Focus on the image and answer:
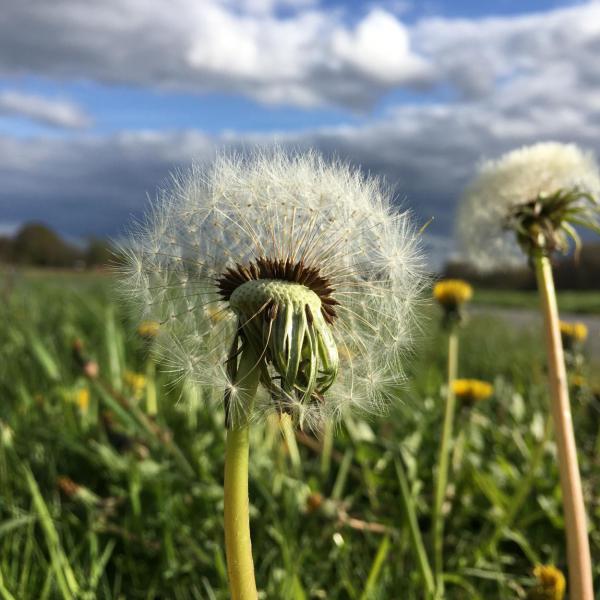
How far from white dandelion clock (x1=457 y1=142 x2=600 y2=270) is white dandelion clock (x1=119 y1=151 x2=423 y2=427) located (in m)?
0.57

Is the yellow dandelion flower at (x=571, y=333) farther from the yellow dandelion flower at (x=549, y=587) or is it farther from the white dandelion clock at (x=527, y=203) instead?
the yellow dandelion flower at (x=549, y=587)

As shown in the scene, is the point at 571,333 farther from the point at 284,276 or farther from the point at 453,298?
the point at 284,276

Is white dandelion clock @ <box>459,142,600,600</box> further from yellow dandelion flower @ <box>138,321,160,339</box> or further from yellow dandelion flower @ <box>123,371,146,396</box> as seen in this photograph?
yellow dandelion flower @ <box>123,371,146,396</box>

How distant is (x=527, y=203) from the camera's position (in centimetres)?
206

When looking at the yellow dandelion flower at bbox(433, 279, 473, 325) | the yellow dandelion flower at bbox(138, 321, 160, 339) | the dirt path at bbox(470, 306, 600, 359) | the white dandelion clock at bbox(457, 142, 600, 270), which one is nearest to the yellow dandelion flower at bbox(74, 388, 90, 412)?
the yellow dandelion flower at bbox(138, 321, 160, 339)

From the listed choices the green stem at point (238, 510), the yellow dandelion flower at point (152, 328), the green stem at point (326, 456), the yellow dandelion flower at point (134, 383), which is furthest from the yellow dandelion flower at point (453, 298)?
the green stem at point (238, 510)

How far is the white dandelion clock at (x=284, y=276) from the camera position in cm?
135

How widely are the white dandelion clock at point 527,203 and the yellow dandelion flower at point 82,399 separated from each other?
2424 mm

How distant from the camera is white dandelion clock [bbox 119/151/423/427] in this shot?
1353 millimetres

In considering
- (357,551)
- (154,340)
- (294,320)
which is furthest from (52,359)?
(294,320)

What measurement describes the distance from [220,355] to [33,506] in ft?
5.79

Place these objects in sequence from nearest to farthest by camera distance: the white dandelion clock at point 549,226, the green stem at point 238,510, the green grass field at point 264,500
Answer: the green stem at point 238,510 < the white dandelion clock at point 549,226 < the green grass field at point 264,500

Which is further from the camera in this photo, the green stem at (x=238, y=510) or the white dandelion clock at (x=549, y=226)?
the white dandelion clock at (x=549, y=226)

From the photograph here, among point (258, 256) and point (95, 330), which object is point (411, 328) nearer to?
point (258, 256)
